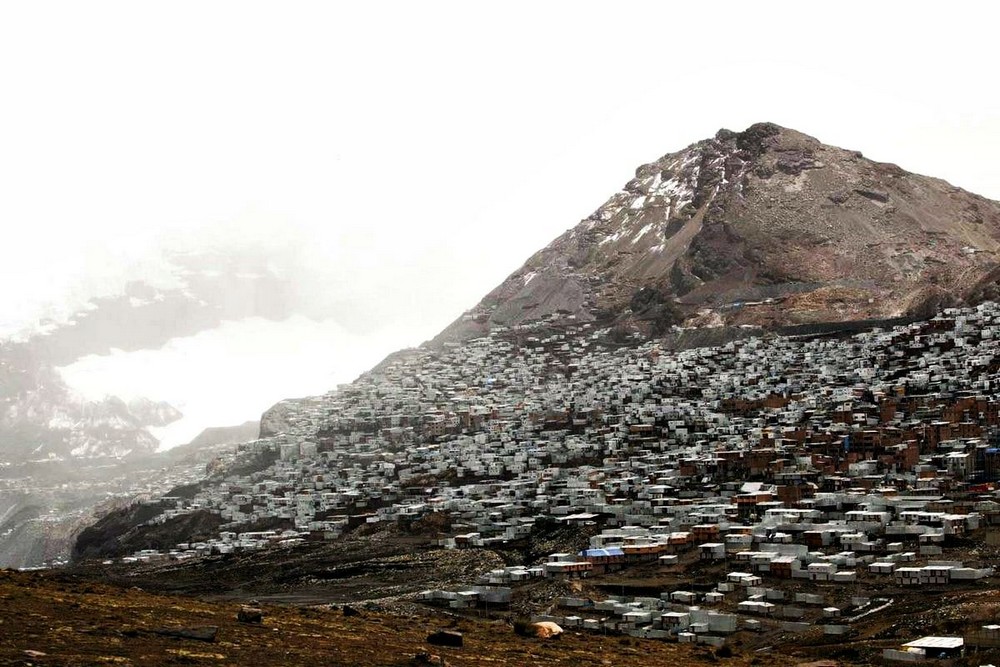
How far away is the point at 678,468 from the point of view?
97.0 m

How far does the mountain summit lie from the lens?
149m

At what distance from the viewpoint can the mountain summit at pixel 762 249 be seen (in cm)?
14875

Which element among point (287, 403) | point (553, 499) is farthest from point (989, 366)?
point (287, 403)

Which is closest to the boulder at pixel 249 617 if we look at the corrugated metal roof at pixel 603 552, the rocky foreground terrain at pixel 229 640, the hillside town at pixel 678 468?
the rocky foreground terrain at pixel 229 640

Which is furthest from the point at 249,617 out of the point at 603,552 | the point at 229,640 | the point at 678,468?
the point at 678,468

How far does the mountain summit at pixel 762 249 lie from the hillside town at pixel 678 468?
25.1 feet

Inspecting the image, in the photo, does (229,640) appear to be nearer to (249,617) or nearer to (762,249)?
(249,617)

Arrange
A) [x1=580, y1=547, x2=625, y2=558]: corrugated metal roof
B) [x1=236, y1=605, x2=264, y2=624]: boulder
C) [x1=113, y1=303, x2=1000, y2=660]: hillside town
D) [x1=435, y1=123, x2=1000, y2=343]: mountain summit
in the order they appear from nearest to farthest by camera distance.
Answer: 1. [x1=236, y1=605, x2=264, y2=624]: boulder
2. [x1=113, y1=303, x2=1000, y2=660]: hillside town
3. [x1=580, y1=547, x2=625, y2=558]: corrugated metal roof
4. [x1=435, y1=123, x2=1000, y2=343]: mountain summit

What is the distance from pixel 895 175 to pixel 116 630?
529 ft

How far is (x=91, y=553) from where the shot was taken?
12206cm

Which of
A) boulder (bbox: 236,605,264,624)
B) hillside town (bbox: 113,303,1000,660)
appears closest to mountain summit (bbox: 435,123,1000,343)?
hillside town (bbox: 113,303,1000,660)

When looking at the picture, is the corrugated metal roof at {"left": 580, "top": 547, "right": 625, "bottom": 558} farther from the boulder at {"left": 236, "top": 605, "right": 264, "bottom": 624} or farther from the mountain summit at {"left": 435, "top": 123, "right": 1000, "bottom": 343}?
the mountain summit at {"left": 435, "top": 123, "right": 1000, "bottom": 343}

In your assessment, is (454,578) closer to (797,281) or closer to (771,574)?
(771,574)

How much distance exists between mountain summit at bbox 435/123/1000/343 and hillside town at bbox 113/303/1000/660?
7.64m
